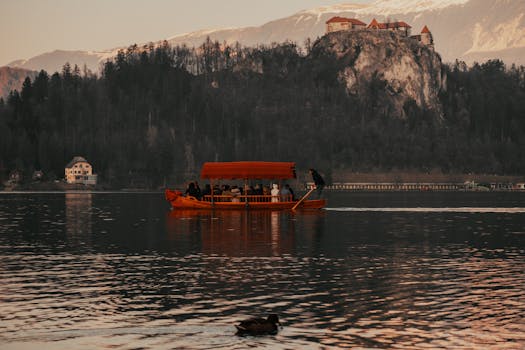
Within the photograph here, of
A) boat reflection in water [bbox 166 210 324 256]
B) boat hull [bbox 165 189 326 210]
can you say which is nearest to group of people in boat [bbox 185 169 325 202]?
boat hull [bbox 165 189 326 210]

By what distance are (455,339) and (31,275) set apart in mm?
20958

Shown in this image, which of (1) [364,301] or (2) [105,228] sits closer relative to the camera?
(1) [364,301]

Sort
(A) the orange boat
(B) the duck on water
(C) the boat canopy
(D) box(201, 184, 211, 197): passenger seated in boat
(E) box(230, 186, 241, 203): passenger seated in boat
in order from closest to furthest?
(B) the duck on water
(C) the boat canopy
(A) the orange boat
(E) box(230, 186, 241, 203): passenger seated in boat
(D) box(201, 184, 211, 197): passenger seated in boat

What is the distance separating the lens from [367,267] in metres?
41.2

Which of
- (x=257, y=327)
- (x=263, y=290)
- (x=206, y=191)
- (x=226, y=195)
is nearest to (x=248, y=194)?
(x=226, y=195)

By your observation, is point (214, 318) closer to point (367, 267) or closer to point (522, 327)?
point (522, 327)

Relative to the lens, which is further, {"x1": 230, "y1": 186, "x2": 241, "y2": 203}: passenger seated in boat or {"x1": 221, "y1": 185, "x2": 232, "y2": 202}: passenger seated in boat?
{"x1": 221, "y1": 185, "x2": 232, "y2": 202}: passenger seated in boat

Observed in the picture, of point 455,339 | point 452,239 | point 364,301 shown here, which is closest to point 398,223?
point 452,239

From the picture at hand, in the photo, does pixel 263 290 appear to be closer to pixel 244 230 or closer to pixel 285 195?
pixel 244 230

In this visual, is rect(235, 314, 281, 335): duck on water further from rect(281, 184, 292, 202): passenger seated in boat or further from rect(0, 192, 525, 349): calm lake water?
rect(281, 184, 292, 202): passenger seated in boat

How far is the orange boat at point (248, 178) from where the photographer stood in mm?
94062

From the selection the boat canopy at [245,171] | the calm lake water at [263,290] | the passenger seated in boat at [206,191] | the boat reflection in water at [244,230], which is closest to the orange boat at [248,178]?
the boat canopy at [245,171]

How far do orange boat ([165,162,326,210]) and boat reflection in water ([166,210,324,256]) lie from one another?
1.03 metres

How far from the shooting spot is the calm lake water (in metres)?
24.8
